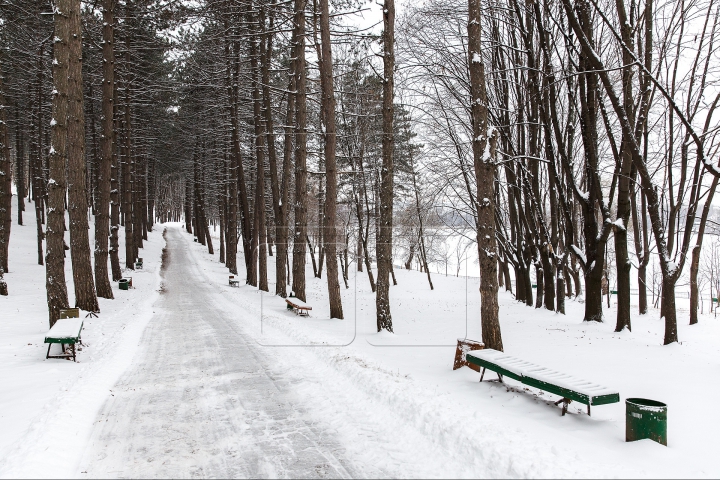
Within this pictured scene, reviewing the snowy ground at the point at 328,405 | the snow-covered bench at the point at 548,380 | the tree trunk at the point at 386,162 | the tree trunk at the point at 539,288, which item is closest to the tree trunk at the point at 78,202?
the snowy ground at the point at 328,405

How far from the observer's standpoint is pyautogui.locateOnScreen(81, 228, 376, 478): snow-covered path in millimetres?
4430

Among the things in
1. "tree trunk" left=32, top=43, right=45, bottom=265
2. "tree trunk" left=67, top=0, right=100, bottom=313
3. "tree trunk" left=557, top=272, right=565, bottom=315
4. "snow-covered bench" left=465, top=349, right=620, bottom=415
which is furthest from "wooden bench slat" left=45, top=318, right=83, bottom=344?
"tree trunk" left=557, top=272, right=565, bottom=315

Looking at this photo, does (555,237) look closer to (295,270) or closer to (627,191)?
(627,191)

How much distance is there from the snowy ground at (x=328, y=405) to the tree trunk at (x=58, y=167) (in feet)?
3.61

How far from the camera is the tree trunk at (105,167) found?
1584 centimetres

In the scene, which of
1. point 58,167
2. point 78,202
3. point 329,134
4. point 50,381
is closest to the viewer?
point 50,381

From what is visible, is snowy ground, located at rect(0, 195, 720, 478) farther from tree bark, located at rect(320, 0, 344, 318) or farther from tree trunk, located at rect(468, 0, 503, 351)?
tree bark, located at rect(320, 0, 344, 318)

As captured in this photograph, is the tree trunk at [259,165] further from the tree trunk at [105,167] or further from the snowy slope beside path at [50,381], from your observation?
the snowy slope beside path at [50,381]

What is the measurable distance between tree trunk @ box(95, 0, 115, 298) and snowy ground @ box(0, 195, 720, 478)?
11.8 feet

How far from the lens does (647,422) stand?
464 cm

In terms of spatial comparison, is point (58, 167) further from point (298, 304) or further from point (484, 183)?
point (484, 183)

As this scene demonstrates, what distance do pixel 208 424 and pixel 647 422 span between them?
15.6 ft

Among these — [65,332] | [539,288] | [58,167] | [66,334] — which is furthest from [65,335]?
[539,288]

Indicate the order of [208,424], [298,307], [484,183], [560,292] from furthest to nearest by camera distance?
[560,292] → [298,307] → [484,183] → [208,424]
